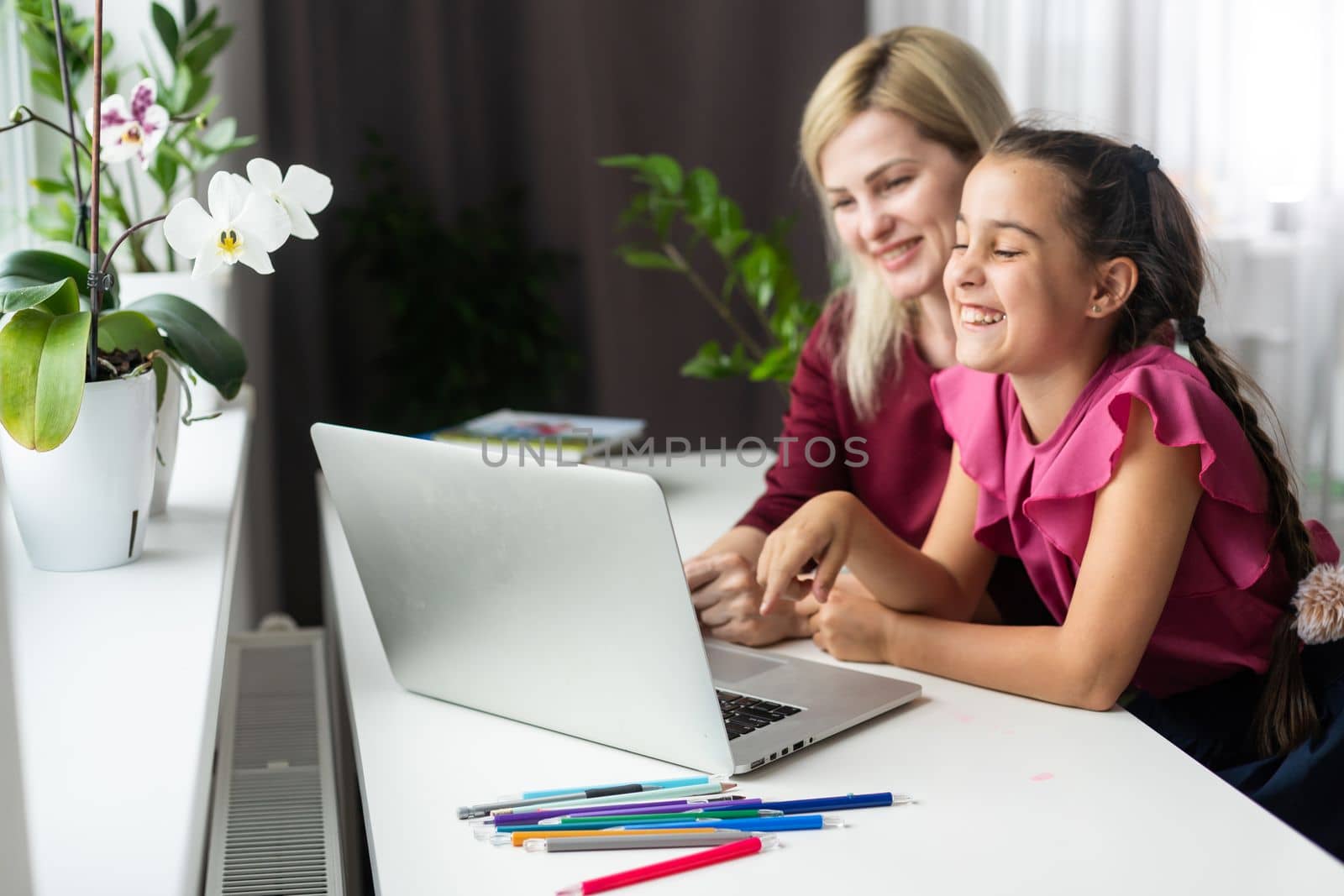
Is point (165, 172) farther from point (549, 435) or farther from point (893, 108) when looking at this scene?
point (893, 108)

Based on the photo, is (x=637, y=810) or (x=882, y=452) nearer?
(x=637, y=810)

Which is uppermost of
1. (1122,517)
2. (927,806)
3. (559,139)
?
(559,139)

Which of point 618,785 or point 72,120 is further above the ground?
point 72,120

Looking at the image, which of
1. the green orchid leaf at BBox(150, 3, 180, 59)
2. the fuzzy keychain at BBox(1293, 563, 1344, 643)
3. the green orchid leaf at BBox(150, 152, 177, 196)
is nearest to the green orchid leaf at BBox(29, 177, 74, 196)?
the green orchid leaf at BBox(150, 152, 177, 196)

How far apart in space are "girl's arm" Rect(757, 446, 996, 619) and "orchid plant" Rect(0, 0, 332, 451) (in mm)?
430

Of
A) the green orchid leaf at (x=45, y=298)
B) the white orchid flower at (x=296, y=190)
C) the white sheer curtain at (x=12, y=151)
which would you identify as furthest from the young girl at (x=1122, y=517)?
the white sheer curtain at (x=12, y=151)

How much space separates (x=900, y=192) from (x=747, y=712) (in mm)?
743

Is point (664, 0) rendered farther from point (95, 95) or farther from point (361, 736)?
point (361, 736)

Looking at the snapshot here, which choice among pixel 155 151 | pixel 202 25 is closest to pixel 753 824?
pixel 155 151

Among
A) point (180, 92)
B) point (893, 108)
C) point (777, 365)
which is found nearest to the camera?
point (893, 108)

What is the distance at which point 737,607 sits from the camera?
1.13 metres

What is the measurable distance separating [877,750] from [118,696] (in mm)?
479

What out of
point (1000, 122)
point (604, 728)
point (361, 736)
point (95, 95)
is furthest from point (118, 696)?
point (1000, 122)

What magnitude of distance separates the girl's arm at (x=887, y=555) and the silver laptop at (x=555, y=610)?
9 cm
